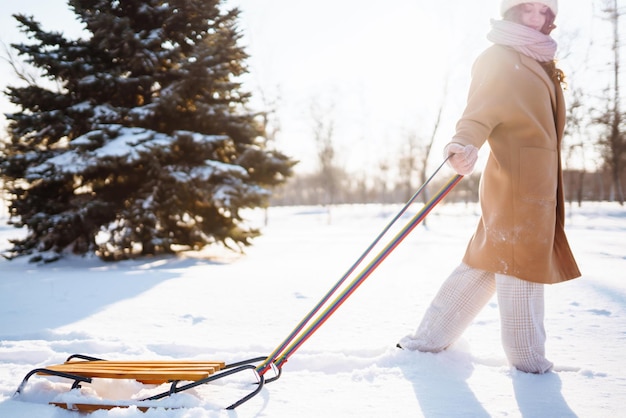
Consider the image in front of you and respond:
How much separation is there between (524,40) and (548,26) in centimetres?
25

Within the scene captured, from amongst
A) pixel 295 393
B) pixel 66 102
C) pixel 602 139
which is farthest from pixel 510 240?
pixel 602 139

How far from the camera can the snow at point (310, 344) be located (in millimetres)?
1872

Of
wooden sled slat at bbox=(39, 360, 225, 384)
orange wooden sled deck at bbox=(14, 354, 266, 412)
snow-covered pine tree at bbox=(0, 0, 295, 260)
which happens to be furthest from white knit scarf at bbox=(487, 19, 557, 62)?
snow-covered pine tree at bbox=(0, 0, 295, 260)

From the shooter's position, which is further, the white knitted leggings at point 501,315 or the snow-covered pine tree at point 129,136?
the snow-covered pine tree at point 129,136

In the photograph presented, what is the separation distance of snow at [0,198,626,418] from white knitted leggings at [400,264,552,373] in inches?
3.3

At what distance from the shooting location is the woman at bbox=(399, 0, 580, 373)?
6.58 feet

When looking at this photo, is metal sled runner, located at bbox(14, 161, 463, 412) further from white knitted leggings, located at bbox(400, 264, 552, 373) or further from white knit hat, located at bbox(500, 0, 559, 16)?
white knit hat, located at bbox(500, 0, 559, 16)

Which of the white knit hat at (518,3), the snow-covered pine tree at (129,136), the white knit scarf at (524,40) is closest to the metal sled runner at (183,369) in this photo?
the white knit scarf at (524,40)

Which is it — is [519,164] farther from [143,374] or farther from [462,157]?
[143,374]

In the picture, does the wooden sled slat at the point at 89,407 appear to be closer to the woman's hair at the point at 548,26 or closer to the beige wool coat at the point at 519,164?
the beige wool coat at the point at 519,164

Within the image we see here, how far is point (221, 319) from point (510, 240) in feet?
8.09

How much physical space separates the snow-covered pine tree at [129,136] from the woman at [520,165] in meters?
6.44

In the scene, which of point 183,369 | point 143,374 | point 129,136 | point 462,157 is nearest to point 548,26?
point 462,157

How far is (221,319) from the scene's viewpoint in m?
3.50
